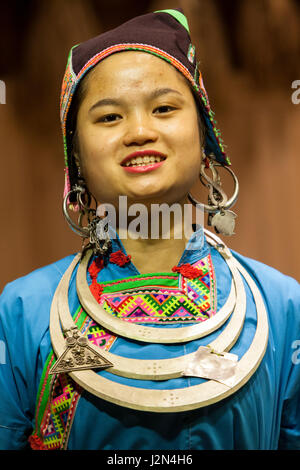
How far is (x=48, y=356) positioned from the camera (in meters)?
1.06

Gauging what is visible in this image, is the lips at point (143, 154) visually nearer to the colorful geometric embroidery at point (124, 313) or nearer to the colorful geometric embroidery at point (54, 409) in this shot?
the colorful geometric embroidery at point (124, 313)

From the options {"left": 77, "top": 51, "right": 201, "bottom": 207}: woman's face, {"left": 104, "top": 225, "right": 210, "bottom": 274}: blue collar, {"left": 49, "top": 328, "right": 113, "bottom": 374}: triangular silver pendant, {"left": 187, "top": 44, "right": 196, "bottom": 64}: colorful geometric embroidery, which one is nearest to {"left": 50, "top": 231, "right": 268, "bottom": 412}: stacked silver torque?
{"left": 49, "top": 328, "right": 113, "bottom": 374}: triangular silver pendant

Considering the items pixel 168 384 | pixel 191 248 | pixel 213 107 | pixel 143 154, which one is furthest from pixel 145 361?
pixel 213 107

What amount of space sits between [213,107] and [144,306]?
105cm

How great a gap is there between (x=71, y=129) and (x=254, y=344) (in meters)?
0.70

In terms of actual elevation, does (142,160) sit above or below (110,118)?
below

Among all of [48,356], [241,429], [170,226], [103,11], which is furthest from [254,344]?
[103,11]

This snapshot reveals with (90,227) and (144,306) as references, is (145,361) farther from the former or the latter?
(90,227)

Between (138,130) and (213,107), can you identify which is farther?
(213,107)

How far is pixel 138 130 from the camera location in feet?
3.50

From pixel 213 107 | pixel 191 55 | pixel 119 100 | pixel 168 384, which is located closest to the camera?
pixel 168 384

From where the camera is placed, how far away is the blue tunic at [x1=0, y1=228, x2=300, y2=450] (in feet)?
3.23

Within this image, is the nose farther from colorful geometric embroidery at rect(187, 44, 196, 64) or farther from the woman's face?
colorful geometric embroidery at rect(187, 44, 196, 64)

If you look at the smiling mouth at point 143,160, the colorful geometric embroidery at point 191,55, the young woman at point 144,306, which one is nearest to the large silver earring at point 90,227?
the young woman at point 144,306
